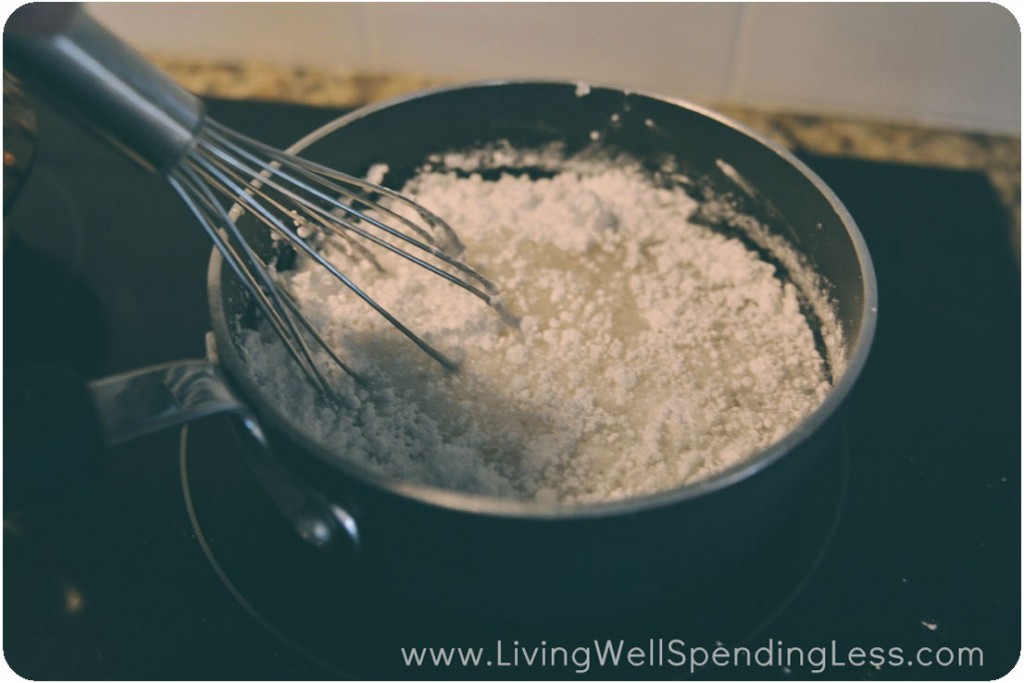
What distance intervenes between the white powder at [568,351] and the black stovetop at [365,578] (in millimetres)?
81

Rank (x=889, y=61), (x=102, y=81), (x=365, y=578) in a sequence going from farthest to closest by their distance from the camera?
(x=889, y=61)
(x=365, y=578)
(x=102, y=81)

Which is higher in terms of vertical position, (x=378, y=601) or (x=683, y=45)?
(x=683, y=45)

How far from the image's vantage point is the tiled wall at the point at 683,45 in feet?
2.72

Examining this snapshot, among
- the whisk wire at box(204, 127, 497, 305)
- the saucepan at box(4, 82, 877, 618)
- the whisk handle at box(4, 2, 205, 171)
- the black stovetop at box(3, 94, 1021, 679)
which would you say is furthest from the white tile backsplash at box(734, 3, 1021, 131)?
the whisk handle at box(4, 2, 205, 171)

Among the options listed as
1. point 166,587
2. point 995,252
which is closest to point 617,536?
point 166,587

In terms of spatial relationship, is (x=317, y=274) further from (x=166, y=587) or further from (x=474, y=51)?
(x=474, y=51)

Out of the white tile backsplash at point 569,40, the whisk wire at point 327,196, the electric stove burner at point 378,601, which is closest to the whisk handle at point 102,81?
the whisk wire at point 327,196

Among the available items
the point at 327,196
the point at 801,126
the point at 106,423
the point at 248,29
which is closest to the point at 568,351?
the point at 327,196

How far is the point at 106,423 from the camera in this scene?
458mm

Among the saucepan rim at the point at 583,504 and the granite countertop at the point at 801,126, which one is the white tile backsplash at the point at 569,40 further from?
the saucepan rim at the point at 583,504

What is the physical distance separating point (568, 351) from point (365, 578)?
0.21 m

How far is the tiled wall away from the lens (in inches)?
32.6

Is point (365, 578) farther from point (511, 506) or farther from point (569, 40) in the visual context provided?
point (569, 40)

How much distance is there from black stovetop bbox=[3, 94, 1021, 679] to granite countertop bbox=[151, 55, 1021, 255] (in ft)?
0.36
